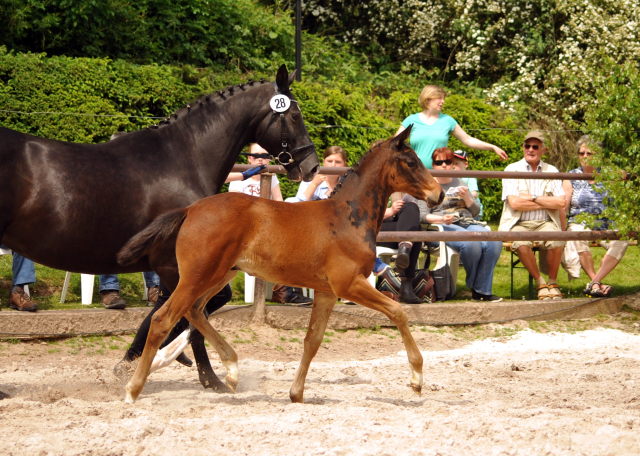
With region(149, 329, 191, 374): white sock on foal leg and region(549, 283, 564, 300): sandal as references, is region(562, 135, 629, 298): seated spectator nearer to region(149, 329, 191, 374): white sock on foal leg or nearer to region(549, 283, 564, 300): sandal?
region(549, 283, 564, 300): sandal

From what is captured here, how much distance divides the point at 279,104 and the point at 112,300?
2.53 metres

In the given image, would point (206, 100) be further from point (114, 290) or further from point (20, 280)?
point (20, 280)

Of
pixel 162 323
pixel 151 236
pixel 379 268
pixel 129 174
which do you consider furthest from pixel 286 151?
pixel 379 268

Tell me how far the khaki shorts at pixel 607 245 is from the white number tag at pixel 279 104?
13.7 feet

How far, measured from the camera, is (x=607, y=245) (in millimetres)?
7879

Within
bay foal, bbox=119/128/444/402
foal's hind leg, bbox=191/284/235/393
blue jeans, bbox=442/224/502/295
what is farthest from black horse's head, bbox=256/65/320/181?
blue jeans, bbox=442/224/502/295

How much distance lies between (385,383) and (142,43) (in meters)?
8.35

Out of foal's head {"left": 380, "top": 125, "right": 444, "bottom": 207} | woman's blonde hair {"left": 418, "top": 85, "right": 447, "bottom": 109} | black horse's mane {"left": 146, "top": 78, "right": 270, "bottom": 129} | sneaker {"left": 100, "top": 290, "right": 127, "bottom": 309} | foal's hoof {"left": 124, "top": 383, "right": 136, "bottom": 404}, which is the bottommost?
sneaker {"left": 100, "top": 290, "right": 127, "bottom": 309}

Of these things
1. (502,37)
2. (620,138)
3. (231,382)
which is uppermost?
(502,37)

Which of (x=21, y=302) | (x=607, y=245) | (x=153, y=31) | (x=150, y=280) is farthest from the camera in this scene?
(x=153, y=31)

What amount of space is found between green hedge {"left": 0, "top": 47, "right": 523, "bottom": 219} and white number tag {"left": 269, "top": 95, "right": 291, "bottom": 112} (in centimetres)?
421

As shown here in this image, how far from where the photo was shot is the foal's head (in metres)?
4.46

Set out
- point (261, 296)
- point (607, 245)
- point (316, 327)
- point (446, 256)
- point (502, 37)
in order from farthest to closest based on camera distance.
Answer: point (502, 37)
point (607, 245)
point (446, 256)
point (261, 296)
point (316, 327)

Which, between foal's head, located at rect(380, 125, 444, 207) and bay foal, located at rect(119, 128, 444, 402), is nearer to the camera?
bay foal, located at rect(119, 128, 444, 402)
